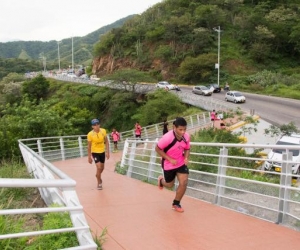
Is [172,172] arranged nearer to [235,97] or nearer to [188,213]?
[188,213]

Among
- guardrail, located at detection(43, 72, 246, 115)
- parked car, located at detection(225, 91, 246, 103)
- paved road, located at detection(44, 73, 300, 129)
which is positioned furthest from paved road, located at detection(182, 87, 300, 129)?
guardrail, located at detection(43, 72, 246, 115)

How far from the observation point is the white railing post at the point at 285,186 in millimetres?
5176

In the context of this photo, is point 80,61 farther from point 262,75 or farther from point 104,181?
point 104,181

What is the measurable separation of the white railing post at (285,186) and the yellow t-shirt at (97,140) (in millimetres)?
4303

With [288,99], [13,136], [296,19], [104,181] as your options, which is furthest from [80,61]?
[104,181]

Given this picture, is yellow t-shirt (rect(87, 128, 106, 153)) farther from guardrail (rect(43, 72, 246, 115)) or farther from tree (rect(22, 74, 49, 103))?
tree (rect(22, 74, 49, 103))

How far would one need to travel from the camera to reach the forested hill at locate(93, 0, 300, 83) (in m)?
58.8

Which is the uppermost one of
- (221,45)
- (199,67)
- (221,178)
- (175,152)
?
(221,45)

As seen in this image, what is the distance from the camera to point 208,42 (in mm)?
63719

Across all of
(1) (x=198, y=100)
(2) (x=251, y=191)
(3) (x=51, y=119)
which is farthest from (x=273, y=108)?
(2) (x=251, y=191)

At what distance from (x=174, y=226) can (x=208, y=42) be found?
61282 mm

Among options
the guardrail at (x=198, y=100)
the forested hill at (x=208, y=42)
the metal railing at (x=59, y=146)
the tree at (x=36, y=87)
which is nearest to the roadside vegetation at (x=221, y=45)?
the forested hill at (x=208, y=42)

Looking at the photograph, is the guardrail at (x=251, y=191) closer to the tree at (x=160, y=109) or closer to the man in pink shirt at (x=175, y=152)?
the man in pink shirt at (x=175, y=152)

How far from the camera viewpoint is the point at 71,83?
68125mm
